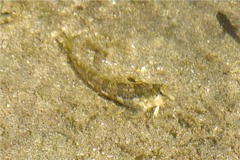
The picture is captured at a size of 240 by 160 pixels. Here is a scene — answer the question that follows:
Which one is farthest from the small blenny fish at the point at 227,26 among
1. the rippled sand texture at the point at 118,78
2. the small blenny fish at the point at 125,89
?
the small blenny fish at the point at 125,89

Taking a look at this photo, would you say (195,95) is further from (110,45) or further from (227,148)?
(110,45)

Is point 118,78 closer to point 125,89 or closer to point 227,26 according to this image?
point 125,89

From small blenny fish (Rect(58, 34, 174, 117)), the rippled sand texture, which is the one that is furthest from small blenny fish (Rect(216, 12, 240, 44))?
small blenny fish (Rect(58, 34, 174, 117))

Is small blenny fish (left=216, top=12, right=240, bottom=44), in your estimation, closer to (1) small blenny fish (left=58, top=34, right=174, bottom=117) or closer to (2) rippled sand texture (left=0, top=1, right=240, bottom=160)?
(2) rippled sand texture (left=0, top=1, right=240, bottom=160)

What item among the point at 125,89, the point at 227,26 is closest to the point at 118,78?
the point at 125,89

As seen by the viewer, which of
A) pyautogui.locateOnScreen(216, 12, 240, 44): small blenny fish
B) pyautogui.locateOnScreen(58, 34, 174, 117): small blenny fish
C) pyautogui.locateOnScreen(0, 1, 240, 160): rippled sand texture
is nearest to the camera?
pyautogui.locateOnScreen(0, 1, 240, 160): rippled sand texture

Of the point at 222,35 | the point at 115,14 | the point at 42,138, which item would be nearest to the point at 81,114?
the point at 42,138
